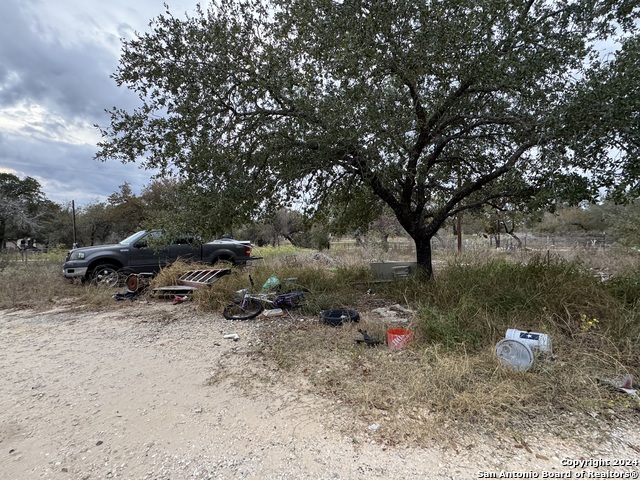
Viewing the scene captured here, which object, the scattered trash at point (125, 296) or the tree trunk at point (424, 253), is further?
the tree trunk at point (424, 253)

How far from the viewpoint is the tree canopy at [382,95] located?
14.2ft

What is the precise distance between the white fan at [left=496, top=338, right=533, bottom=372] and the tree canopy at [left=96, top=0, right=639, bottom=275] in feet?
7.10

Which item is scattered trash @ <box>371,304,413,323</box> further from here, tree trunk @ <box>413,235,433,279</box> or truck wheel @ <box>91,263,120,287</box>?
truck wheel @ <box>91,263,120,287</box>

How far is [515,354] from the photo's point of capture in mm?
3262

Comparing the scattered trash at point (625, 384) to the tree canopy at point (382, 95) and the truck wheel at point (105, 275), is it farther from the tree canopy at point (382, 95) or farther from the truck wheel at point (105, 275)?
the truck wheel at point (105, 275)

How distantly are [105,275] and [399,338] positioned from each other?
7.46 metres

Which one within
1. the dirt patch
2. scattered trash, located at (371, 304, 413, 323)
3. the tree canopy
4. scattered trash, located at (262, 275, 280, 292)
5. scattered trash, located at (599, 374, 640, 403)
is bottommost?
the dirt patch

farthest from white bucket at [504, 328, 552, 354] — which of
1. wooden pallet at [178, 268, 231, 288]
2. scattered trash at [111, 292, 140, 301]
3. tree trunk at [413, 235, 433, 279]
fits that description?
scattered trash at [111, 292, 140, 301]

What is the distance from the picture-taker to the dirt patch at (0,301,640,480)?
6.89 feet

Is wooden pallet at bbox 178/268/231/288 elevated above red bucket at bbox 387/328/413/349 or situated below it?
above

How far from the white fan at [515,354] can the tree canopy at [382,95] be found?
7.10 feet

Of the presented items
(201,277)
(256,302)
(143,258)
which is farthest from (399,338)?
(143,258)

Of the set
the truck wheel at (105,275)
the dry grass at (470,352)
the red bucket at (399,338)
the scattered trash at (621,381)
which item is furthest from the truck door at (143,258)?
the scattered trash at (621,381)

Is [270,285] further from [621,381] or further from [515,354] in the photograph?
[621,381]
